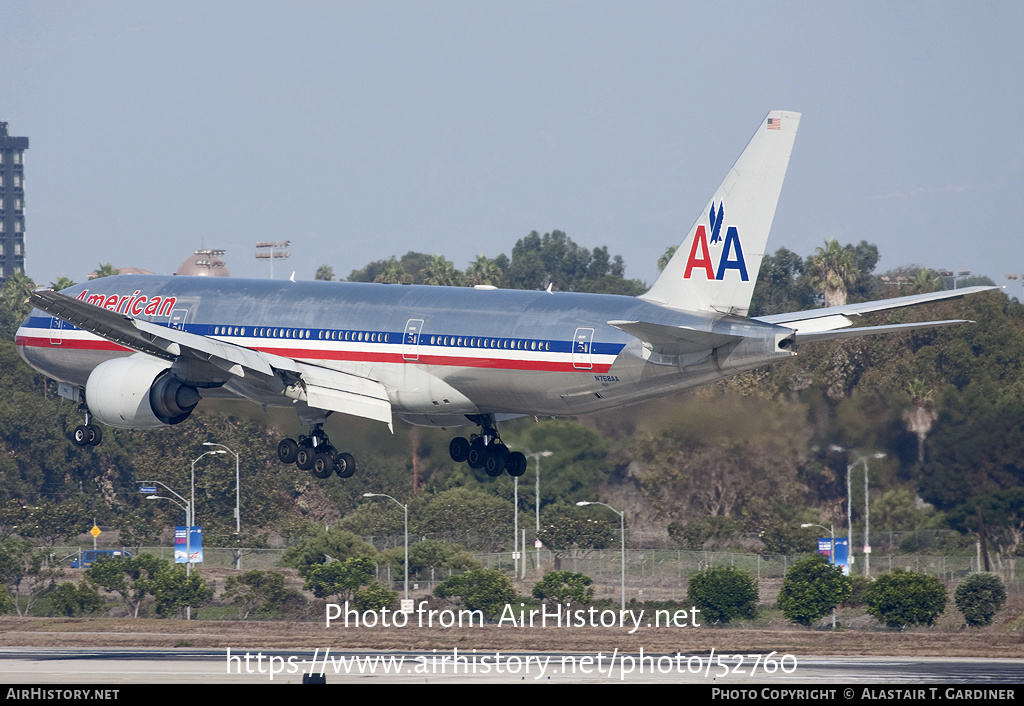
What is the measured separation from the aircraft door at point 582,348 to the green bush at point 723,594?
141ft

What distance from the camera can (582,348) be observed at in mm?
48000

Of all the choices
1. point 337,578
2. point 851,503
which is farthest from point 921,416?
point 337,578

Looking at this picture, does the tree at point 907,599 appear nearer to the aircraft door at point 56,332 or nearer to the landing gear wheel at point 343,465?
the landing gear wheel at point 343,465

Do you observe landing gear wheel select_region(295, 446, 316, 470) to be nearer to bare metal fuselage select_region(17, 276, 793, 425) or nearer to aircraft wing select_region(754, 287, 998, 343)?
bare metal fuselage select_region(17, 276, 793, 425)

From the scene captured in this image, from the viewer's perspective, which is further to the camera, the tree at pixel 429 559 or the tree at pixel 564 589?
the tree at pixel 429 559

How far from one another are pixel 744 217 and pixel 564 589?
48.6 m

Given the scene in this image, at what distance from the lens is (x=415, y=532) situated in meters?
113

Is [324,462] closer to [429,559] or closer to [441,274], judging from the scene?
[429,559]

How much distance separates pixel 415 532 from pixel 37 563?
85.7ft

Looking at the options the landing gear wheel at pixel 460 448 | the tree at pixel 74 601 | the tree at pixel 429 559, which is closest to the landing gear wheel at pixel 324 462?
the landing gear wheel at pixel 460 448

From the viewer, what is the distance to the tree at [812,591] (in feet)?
280

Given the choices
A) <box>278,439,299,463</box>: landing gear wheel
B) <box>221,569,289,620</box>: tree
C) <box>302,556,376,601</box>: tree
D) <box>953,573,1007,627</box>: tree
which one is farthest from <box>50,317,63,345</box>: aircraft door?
<box>953,573,1007,627</box>: tree

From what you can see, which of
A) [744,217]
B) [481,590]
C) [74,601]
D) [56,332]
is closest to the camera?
[744,217]
